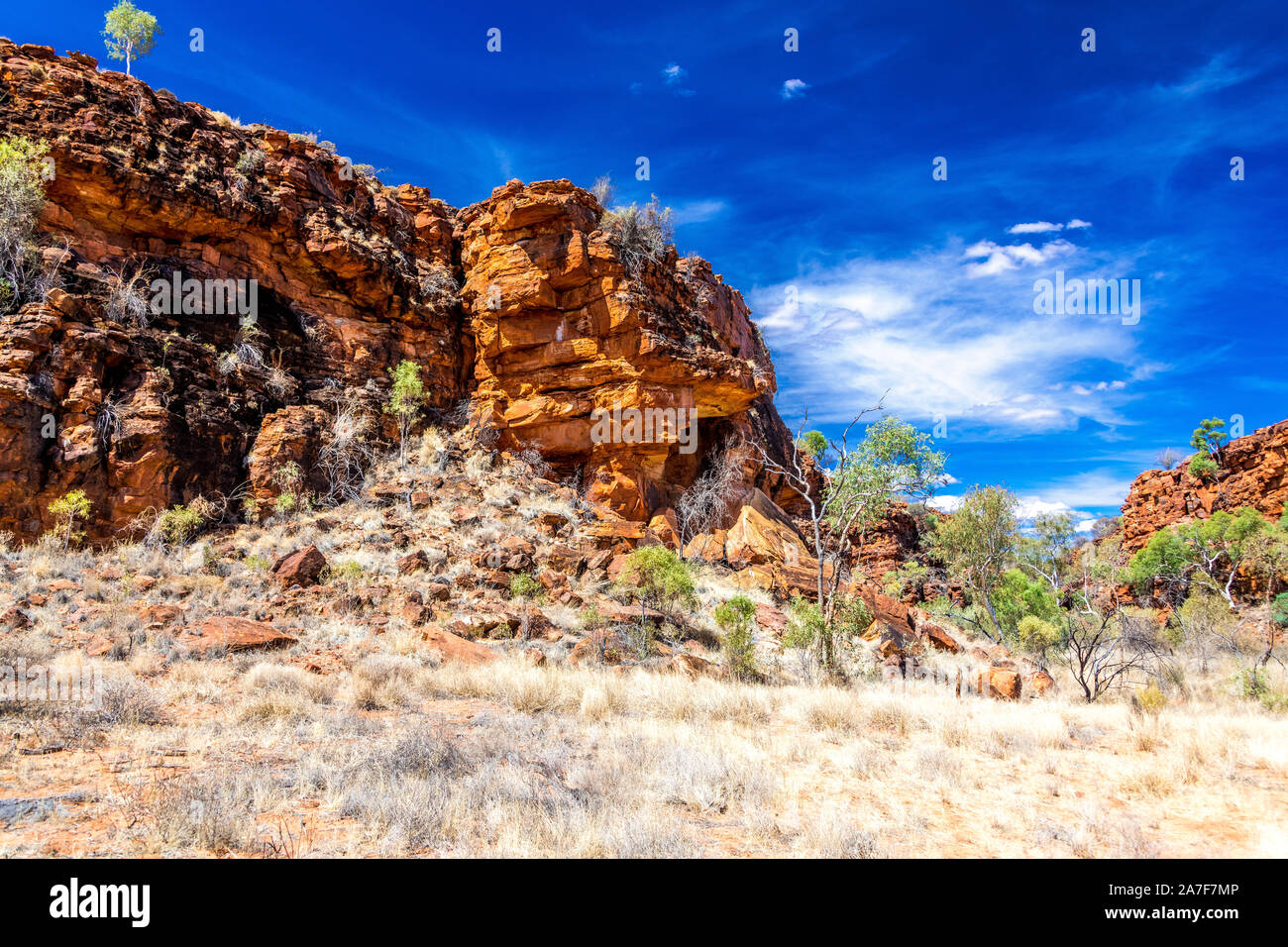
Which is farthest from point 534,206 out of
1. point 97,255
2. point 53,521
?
point 53,521

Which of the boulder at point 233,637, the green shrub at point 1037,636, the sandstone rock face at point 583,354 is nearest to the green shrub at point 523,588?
the boulder at point 233,637

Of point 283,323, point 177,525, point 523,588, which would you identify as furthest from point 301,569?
point 283,323

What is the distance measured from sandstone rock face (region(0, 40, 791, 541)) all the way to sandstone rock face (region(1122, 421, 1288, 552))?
24.1 m

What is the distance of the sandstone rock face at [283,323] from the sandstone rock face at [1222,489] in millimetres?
24092

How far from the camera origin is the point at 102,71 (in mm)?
19031

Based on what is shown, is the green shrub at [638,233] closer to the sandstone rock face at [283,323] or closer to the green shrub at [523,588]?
the sandstone rock face at [283,323]

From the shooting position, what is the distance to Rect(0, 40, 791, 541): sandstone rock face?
1472 centimetres

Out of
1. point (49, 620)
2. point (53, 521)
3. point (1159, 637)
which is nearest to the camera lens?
point (49, 620)

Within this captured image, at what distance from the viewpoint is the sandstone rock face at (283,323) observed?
14719 millimetres

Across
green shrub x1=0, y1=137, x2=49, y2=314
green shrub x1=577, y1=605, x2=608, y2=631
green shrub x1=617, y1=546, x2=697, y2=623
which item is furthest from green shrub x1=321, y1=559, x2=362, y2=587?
green shrub x1=0, y1=137, x2=49, y2=314

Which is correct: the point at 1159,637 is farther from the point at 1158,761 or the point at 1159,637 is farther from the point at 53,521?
the point at 53,521

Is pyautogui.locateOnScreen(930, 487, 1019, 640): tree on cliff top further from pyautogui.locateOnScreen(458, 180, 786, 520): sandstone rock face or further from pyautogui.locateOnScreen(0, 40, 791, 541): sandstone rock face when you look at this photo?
pyautogui.locateOnScreen(458, 180, 786, 520): sandstone rock face
